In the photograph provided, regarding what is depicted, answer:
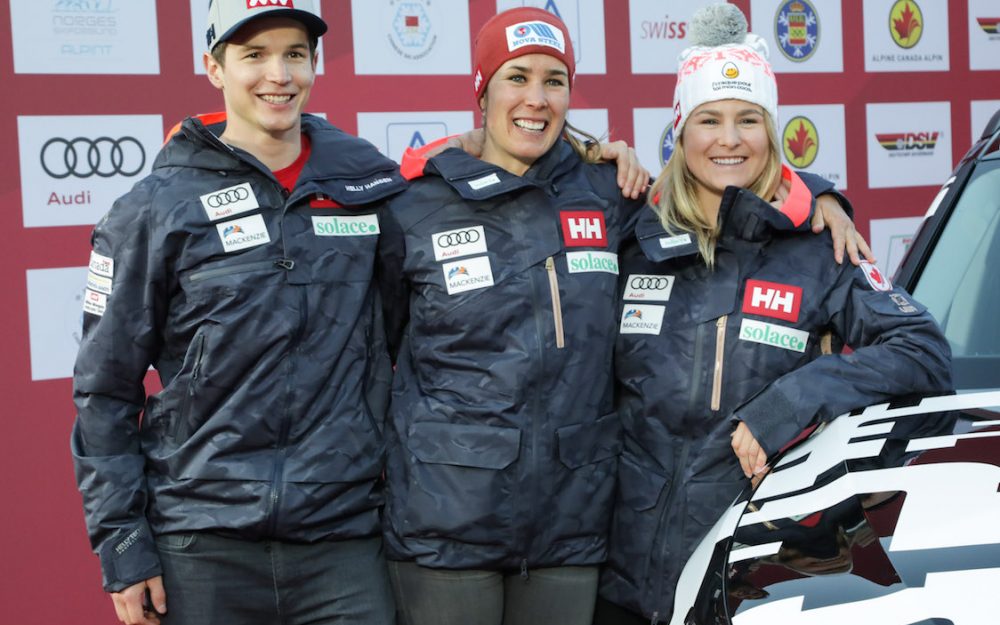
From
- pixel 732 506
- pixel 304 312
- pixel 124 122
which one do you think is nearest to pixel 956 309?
pixel 732 506

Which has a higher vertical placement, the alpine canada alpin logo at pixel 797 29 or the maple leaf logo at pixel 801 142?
the alpine canada alpin logo at pixel 797 29

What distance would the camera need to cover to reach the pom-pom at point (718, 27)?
2.62 m

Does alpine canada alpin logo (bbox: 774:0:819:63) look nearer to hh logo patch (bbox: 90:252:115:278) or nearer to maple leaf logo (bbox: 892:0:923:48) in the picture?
maple leaf logo (bbox: 892:0:923:48)

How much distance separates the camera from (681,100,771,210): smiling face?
242 centimetres

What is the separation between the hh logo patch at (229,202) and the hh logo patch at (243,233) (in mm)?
18

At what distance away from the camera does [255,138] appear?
93.6 inches

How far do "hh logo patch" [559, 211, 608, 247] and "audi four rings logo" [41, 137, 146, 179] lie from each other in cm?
211

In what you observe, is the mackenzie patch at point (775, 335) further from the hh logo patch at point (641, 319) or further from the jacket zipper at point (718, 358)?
the hh logo patch at point (641, 319)

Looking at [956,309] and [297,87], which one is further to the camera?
[956,309]

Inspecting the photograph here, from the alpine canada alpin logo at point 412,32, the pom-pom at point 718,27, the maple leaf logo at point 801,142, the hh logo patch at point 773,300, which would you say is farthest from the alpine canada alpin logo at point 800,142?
the hh logo patch at point 773,300

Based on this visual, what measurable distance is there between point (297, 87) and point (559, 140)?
23.2 inches

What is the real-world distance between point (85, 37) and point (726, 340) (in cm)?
264

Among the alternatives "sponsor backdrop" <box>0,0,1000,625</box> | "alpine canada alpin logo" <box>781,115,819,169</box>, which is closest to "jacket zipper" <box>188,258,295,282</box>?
"sponsor backdrop" <box>0,0,1000,625</box>

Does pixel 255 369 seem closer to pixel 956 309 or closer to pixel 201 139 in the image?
pixel 201 139
